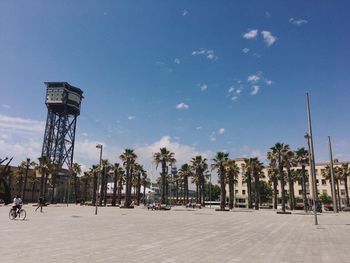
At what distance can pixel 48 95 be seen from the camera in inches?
4924

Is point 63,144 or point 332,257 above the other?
point 63,144

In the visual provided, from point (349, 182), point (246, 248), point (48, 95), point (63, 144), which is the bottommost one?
point (246, 248)

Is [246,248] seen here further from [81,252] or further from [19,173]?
[19,173]

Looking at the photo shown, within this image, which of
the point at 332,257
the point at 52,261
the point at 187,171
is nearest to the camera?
the point at 52,261

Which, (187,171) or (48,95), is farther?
(48,95)

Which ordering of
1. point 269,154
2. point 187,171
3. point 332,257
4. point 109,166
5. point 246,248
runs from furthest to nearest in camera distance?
point 187,171 < point 109,166 < point 269,154 < point 246,248 < point 332,257

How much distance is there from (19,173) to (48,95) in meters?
43.5

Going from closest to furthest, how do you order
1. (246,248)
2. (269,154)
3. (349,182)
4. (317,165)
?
1. (246,248)
2. (269,154)
3. (349,182)
4. (317,165)

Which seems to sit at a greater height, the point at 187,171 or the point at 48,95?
the point at 48,95

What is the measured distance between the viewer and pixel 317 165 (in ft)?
392

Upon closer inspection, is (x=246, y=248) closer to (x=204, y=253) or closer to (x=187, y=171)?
(x=204, y=253)

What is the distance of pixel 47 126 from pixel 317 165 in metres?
109

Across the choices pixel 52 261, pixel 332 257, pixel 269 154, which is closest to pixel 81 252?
pixel 52 261

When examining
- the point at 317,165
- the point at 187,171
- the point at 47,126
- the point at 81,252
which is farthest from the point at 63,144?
the point at 81,252
